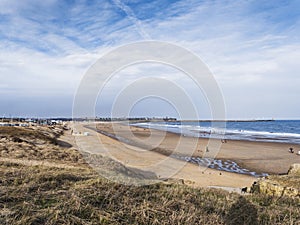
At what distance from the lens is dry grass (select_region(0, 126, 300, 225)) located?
411 cm

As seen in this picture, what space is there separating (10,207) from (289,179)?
6.99 meters

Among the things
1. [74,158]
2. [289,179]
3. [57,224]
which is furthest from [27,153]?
[289,179]

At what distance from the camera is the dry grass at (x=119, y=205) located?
13.5 feet

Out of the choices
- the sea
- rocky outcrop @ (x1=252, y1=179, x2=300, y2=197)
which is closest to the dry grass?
rocky outcrop @ (x1=252, y1=179, x2=300, y2=197)

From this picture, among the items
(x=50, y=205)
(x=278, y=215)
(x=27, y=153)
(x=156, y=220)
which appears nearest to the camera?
(x=156, y=220)

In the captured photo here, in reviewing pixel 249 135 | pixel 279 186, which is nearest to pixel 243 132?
pixel 249 135

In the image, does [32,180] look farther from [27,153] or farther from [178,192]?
[27,153]

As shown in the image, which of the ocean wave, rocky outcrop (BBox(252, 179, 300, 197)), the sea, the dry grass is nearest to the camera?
the dry grass

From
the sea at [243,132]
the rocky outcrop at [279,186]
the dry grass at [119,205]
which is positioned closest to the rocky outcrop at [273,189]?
the rocky outcrop at [279,186]

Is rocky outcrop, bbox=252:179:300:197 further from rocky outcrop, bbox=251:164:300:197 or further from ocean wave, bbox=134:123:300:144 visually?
ocean wave, bbox=134:123:300:144

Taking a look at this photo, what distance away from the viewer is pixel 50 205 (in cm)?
440

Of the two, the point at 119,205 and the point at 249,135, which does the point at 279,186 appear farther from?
the point at 249,135

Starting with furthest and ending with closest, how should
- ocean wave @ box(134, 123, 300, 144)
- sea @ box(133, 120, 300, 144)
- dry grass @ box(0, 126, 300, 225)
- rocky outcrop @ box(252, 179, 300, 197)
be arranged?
1. sea @ box(133, 120, 300, 144)
2. ocean wave @ box(134, 123, 300, 144)
3. rocky outcrop @ box(252, 179, 300, 197)
4. dry grass @ box(0, 126, 300, 225)

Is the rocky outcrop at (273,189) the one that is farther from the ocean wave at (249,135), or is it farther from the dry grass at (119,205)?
the ocean wave at (249,135)
